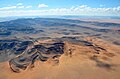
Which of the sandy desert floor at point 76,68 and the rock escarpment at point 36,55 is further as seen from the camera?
the rock escarpment at point 36,55

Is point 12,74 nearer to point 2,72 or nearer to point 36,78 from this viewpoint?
point 2,72

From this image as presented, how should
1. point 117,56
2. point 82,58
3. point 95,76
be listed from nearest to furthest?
point 95,76 < point 82,58 < point 117,56

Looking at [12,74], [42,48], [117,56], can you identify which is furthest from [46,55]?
[117,56]

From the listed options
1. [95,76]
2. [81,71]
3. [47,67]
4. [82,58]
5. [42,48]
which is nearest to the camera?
[95,76]

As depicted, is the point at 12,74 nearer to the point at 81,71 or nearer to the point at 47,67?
the point at 47,67

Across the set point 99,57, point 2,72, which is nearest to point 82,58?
point 99,57

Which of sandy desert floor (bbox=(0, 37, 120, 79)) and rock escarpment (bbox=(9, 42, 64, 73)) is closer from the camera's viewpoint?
sandy desert floor (bbox=(0, 37, 120, 79))

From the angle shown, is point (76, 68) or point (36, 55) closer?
point (76, 68)

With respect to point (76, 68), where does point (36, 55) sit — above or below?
below

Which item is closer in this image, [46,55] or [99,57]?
[99,57]
